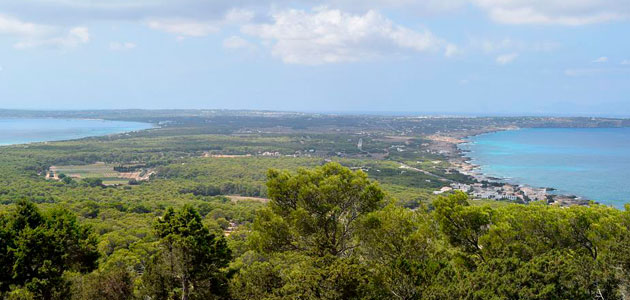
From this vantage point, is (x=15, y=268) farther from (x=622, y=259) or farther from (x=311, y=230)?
(x=622, y=259)

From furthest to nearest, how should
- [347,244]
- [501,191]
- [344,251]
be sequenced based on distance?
[501,191]
[347,244]
[344,251]

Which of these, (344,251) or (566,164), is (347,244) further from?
(566,164)

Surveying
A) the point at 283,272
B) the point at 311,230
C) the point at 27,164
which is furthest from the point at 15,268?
the point at 27,164

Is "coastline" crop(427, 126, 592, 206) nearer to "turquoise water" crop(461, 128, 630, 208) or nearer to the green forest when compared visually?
"turquoise water" crop(461, 128, 630, 208)

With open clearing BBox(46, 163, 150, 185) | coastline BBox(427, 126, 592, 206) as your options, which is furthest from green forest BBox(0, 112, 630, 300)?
open clearing BBox(46, 163, 150, 185)

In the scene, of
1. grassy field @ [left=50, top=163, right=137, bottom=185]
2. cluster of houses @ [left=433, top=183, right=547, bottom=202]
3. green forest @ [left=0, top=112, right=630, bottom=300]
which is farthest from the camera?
grassy field @ [left=50, top=163, right=137, bottom=185]

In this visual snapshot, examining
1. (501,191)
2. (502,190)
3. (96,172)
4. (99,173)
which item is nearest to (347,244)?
(501,191)

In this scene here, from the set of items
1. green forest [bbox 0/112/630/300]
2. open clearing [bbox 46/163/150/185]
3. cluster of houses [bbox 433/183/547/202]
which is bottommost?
open clearing [bbox 46/163/150/185]

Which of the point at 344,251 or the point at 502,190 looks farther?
the point at 502,190
